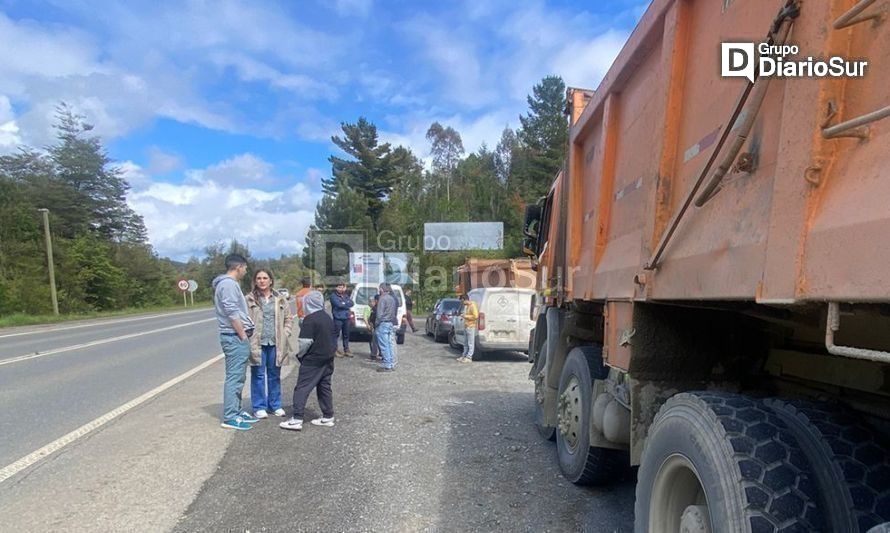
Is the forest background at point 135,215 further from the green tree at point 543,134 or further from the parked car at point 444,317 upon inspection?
the parked car at point 444,317

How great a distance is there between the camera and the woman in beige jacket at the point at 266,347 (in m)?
6.66

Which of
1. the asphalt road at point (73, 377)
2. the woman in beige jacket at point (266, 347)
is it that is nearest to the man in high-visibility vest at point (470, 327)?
the asphalt road at point (73, 377)

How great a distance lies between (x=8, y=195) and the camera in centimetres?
3950

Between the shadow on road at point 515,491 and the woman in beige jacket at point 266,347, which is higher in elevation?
the woman in beige jacket at point 266,347

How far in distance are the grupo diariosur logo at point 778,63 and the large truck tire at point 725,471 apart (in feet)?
3.87

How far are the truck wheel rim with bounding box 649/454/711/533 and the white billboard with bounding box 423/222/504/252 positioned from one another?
41.3 meters

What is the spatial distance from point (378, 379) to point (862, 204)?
8.81 meters

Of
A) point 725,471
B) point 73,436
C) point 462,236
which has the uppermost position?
point 462,236

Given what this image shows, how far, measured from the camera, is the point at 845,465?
72.1 inches

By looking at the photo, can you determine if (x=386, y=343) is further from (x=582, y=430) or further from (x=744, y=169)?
(x=744, y=169)

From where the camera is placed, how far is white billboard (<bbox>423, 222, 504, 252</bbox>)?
146ft

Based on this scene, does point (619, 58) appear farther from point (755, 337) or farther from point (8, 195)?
point (8, 195)

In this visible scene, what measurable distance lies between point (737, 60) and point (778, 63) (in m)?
0.38

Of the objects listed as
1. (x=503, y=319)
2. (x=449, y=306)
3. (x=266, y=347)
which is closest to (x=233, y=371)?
(x=266, y=347)
